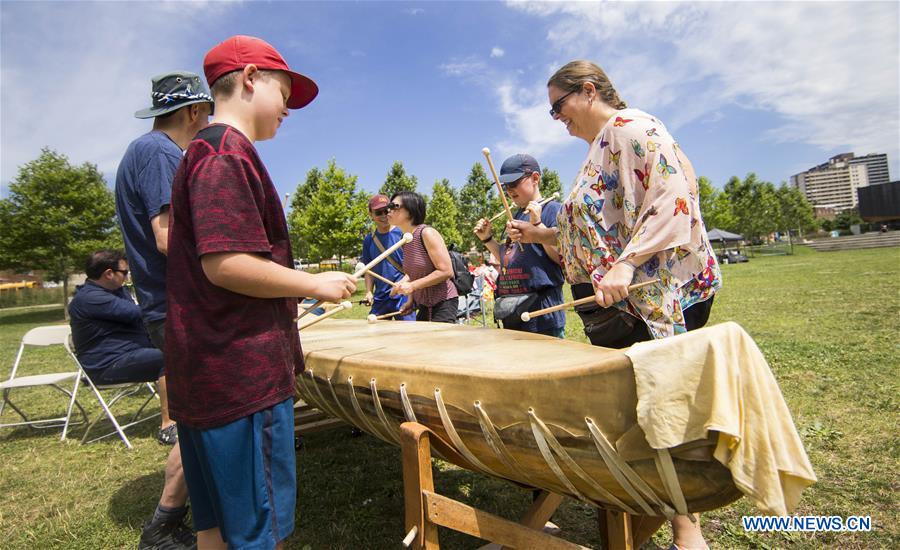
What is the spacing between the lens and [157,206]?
1.88 meters

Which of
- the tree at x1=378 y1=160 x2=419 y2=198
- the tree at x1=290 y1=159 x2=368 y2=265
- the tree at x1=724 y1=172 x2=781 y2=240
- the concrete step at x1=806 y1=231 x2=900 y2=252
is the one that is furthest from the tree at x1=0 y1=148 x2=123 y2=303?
the concrete step at x1=806 y1=231 x2=900 y2=252

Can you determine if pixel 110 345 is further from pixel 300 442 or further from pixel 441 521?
pixel 441 521

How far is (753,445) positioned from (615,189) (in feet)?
3.13

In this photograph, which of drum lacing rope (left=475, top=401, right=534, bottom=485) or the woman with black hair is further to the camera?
the woman with black hair

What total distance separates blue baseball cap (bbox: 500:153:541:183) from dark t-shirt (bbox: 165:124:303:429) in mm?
1609

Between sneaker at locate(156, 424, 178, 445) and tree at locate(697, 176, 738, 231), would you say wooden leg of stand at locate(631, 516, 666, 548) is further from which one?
tree at locate(697, 176, 738, 231)

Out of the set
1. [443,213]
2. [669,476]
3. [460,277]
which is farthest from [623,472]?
[443,213]

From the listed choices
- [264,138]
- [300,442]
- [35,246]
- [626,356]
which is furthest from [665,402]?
[35,246]

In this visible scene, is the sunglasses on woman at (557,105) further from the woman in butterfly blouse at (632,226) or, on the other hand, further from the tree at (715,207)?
the tree at (715,207)

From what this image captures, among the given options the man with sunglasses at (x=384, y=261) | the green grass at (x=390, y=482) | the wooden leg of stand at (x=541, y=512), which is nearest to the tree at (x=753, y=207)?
the green grass at (x=390, y=482)

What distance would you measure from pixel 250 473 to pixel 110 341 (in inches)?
133

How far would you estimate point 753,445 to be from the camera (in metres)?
1.00

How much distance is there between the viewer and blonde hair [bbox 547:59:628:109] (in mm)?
1861

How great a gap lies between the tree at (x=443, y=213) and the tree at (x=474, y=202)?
3.22 feet
